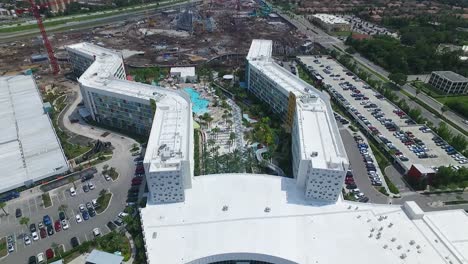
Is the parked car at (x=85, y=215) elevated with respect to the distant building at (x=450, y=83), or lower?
lower

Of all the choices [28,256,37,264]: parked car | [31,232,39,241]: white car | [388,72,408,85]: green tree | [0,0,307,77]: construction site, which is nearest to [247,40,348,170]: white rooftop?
[388,72,408,85]: green tree

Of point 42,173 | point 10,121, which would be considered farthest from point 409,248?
point 10,121

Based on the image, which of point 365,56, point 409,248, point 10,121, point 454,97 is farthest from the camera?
point 365,56

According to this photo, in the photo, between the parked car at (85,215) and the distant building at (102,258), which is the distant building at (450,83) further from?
the parked car at (85,215)

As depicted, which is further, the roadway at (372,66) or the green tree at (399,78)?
the green tree at (399,78)

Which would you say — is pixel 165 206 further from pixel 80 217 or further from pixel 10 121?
pixel 10 121

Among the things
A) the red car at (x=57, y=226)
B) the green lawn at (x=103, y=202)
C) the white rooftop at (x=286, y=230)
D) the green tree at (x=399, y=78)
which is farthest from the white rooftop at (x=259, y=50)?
the red car at (x=57, y=226)
